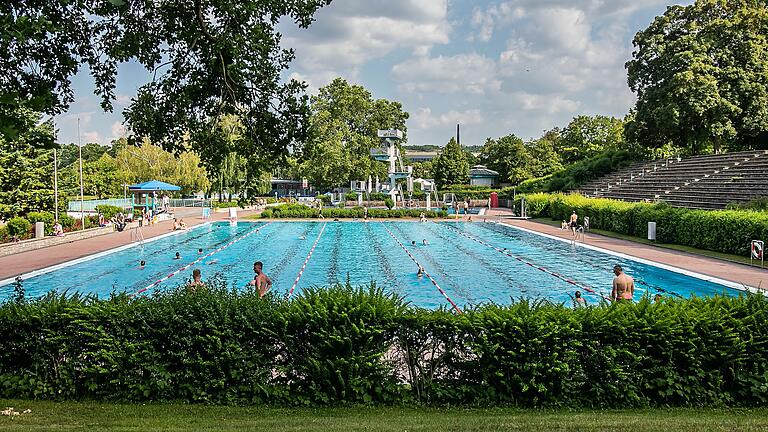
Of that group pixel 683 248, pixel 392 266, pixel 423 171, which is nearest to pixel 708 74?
pixel 683 248

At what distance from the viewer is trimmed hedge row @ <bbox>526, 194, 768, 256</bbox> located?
24.3m

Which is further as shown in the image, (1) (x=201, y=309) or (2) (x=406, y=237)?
(2) (x=406, y=237)

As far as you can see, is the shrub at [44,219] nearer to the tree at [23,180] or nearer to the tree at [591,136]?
the tree at [23,180]

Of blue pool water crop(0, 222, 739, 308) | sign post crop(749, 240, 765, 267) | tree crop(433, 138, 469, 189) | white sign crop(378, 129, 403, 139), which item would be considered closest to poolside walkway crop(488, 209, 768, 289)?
sign post crop(749, 240, 765, 267)

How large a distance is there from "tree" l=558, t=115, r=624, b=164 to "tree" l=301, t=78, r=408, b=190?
73.5 feet

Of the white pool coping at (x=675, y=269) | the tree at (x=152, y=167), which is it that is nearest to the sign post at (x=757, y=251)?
the white pool coping at (x=675, y=269)

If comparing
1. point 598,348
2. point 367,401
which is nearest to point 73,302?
point 367,401

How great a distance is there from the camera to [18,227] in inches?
1102

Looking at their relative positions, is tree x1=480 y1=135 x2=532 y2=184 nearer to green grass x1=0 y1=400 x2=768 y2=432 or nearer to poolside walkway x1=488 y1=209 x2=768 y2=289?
poolside walkway x1=488 y1=209 x2=768 y2=289

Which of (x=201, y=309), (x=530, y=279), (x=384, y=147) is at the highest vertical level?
(x=384, y=147)

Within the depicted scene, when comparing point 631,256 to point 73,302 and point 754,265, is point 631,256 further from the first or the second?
point 73,302

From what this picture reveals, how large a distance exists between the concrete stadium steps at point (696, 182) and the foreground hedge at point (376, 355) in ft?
96.1

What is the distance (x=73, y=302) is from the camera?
7945 millimetres

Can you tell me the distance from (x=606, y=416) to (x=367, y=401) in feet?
9.23
